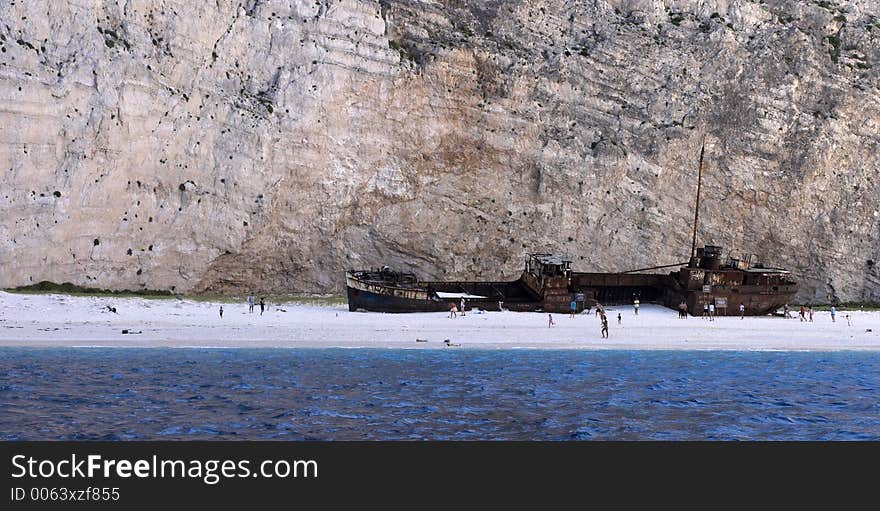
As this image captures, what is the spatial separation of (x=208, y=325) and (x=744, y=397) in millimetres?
13576

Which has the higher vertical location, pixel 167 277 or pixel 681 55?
pixel 681 55

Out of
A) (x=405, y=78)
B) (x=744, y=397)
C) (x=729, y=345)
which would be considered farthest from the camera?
(x=405, y=78)

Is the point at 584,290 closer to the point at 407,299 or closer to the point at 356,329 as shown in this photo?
the point at 407,299

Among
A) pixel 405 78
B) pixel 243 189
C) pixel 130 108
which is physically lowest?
pixel 243 189

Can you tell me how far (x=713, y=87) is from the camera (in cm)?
3588

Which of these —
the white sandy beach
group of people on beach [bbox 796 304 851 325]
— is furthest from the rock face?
group of people on beach [bbox 796 304 851 325]

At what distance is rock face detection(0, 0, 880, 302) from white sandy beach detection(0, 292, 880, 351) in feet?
12.9

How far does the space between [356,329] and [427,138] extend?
11.6m

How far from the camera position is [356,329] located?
23.8 meters

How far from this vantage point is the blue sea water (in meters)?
12.6

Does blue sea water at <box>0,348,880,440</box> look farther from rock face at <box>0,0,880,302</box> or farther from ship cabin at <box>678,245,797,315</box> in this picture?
rock face at <box>0,0,880,302</box>

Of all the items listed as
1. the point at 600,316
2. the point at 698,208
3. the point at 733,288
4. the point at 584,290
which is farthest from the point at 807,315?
the point at 600,316

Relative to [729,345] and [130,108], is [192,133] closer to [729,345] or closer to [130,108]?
[130,108]

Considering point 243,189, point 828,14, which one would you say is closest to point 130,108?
point 243,189
